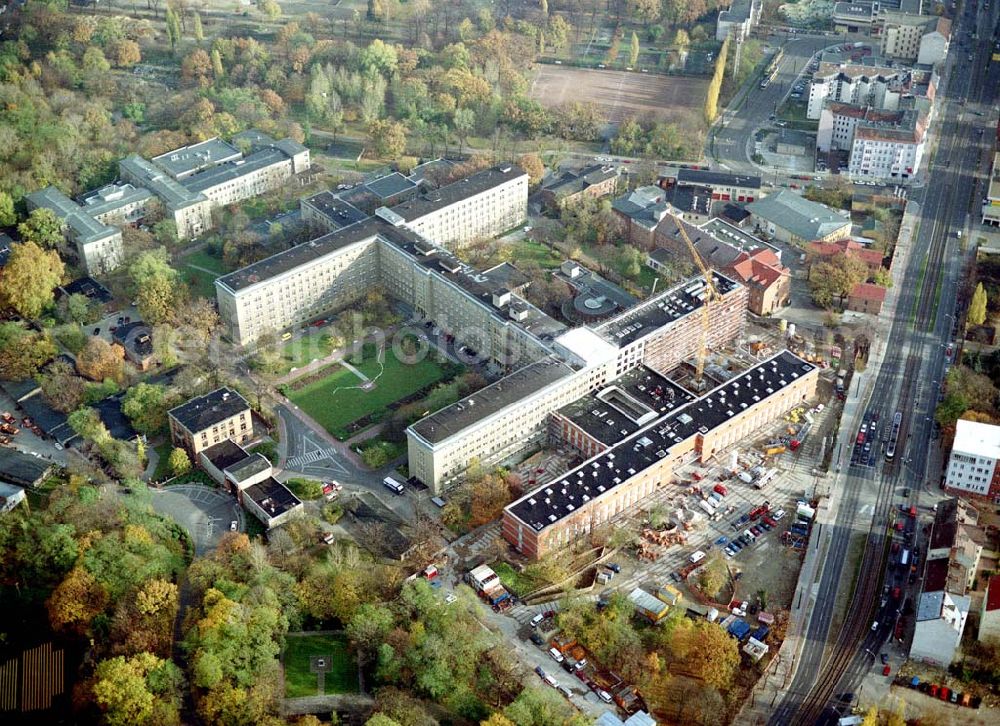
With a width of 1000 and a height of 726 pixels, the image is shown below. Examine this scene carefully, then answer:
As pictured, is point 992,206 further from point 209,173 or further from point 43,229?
point 43,229

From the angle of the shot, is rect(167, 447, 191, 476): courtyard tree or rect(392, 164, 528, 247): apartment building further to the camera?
rect(392, 164, 528, 247): apartment building

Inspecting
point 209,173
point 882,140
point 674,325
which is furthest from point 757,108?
point 209,173

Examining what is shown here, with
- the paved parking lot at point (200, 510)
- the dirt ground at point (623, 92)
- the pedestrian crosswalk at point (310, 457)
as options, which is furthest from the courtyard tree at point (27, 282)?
the dirt ground at point (623, 92)

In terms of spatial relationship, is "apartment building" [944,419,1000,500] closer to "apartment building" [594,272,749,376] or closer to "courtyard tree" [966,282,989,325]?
"courtyard tree" [966,282,989,325]

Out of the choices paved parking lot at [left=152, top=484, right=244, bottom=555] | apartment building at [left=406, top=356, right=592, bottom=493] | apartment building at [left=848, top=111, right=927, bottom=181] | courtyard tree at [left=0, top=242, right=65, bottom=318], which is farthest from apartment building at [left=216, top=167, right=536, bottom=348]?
apartment building at [left=848, top=111, right=927, bottom=181]

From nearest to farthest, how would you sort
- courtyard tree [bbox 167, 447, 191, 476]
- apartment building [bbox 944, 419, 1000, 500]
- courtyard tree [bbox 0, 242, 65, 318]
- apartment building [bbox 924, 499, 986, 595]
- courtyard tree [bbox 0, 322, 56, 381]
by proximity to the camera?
apartment building [bbox 924, 499, 986, 595] → apartment building [bbox 944, 419, 1000, 500] → courtyard tree [bbox 167, 447, 191, 476] → courtyard tree [bbox 0, 322, 56, 381] → courtyard tree [bbox 0, 242, 65, 318]

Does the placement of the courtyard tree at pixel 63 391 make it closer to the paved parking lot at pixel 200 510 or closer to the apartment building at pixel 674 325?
the paved parking lot at pixel 200 510
